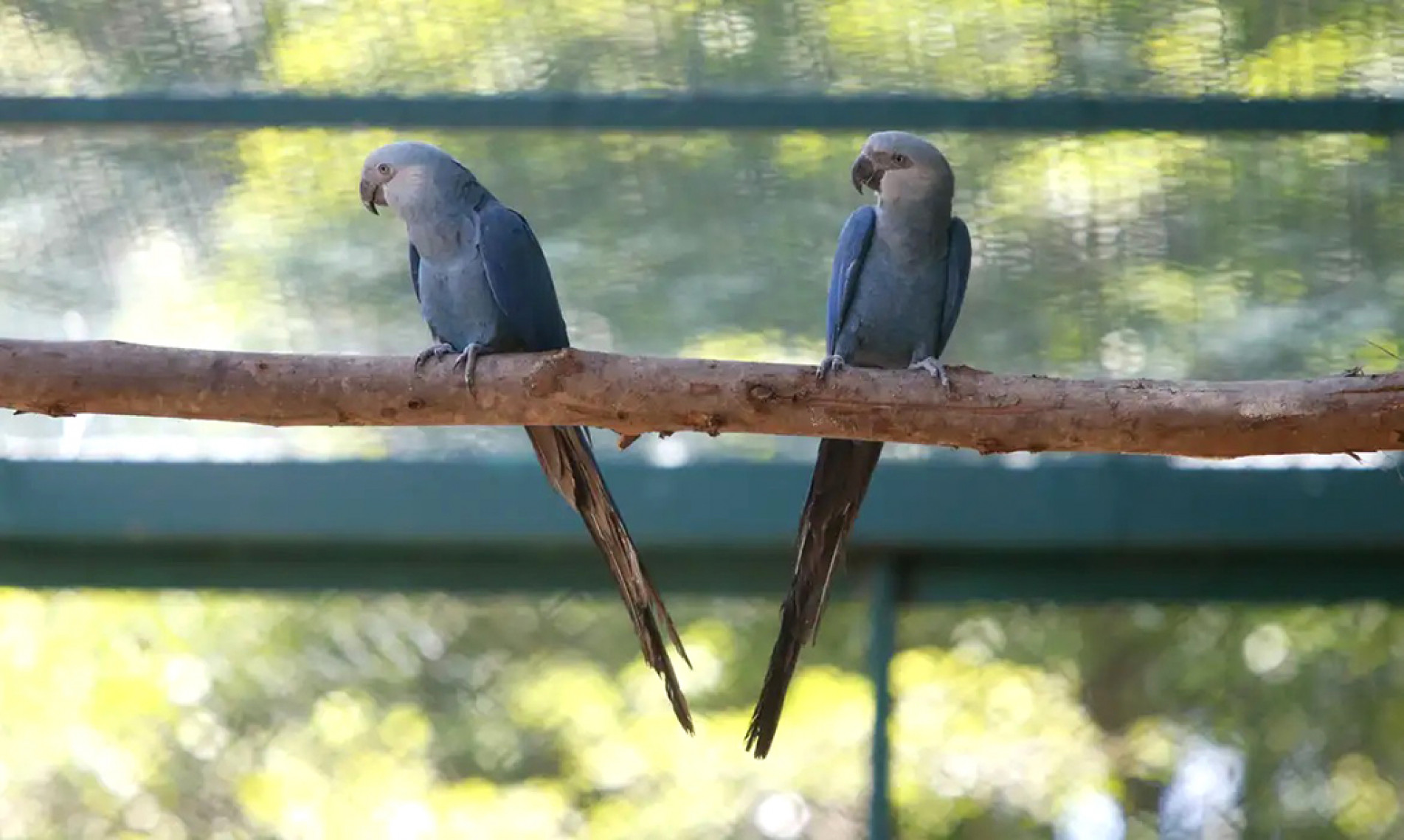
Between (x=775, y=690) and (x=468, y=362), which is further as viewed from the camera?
(x=775, y=690)

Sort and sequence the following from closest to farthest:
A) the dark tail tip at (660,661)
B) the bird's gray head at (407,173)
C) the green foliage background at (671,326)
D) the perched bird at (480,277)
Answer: the dark tail tip at (660,661) → the perched bird at (480,277) → the bird's gray head at (407,173) → the green foliage background at (671,326)

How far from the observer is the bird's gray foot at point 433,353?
282 centimetres

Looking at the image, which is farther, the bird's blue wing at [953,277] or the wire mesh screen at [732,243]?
the wire mesh screen at [732,243]

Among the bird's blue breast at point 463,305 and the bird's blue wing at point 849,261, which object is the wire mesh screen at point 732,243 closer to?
the bird's blue wing at point 849,261

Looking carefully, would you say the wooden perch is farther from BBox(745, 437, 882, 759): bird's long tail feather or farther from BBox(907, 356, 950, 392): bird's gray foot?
BBox(745, 437, 882, 759): bird's long tail feather

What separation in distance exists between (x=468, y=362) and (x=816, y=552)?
0.90 meters

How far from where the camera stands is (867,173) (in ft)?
11.4

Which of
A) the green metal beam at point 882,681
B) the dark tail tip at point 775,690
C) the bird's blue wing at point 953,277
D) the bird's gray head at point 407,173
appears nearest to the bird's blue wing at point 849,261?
the bird's blue wing at point 953,277

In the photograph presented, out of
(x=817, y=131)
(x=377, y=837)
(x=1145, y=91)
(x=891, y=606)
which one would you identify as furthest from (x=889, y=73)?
(x=377, y=837)

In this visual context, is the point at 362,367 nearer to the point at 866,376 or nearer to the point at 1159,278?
the point at 866,376

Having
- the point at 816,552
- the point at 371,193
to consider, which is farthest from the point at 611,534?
the point at 371,193

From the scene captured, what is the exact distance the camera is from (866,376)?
2771mm

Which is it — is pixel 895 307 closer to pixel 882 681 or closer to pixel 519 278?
pixel 519 278

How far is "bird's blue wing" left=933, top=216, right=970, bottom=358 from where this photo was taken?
137 inches
